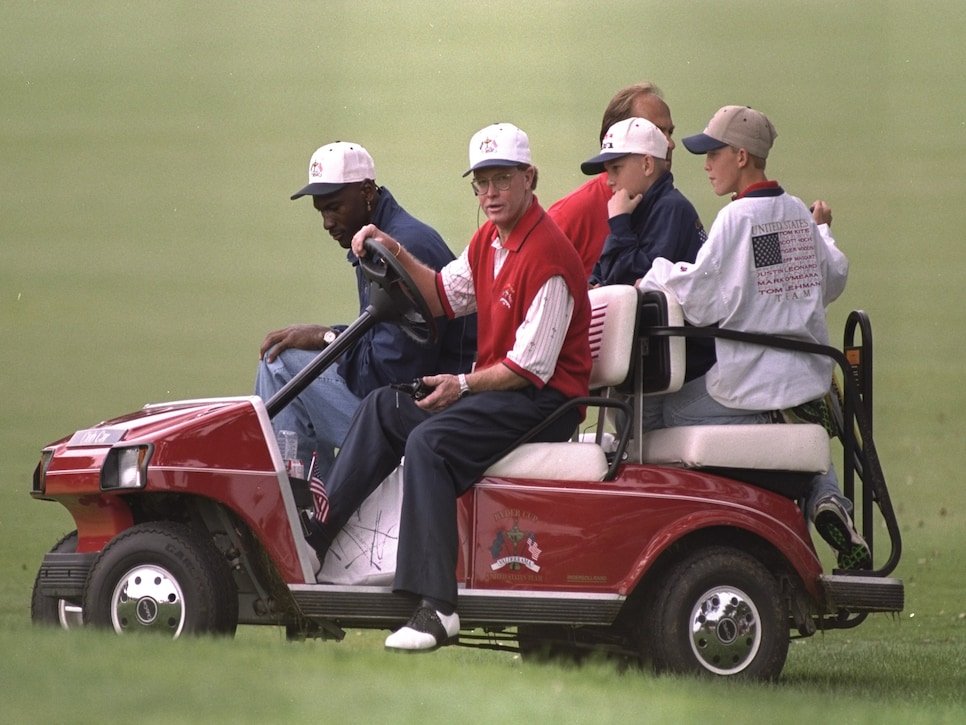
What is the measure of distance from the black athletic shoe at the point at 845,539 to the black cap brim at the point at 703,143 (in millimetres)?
1052

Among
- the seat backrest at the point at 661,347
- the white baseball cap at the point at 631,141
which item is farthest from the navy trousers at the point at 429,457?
the white baseball cap at the point at 631,141

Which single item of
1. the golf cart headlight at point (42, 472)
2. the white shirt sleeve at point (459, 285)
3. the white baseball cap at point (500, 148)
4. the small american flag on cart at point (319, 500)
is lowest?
the small american flag on cart at point (319, 500)

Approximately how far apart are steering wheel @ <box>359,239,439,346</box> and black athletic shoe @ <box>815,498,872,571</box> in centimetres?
123

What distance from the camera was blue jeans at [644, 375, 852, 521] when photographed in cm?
456

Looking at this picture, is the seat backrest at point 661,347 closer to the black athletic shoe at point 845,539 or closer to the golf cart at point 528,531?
the golf cart at point 528,531

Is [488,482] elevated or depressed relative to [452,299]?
depressed

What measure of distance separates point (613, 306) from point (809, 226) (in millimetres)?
630

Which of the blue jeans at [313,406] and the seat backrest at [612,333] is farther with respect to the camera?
the blue jeans at [313,406]

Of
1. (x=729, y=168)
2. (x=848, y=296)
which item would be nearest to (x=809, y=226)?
(x=729, y=168)

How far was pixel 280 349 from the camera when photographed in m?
4.73

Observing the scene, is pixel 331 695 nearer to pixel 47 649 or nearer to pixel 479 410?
pixel 47 649

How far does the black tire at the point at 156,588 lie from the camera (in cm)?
394

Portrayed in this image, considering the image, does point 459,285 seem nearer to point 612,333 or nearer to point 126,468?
point 612,333

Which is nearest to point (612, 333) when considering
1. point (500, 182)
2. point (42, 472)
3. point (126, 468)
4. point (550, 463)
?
→ point (550, 463)
